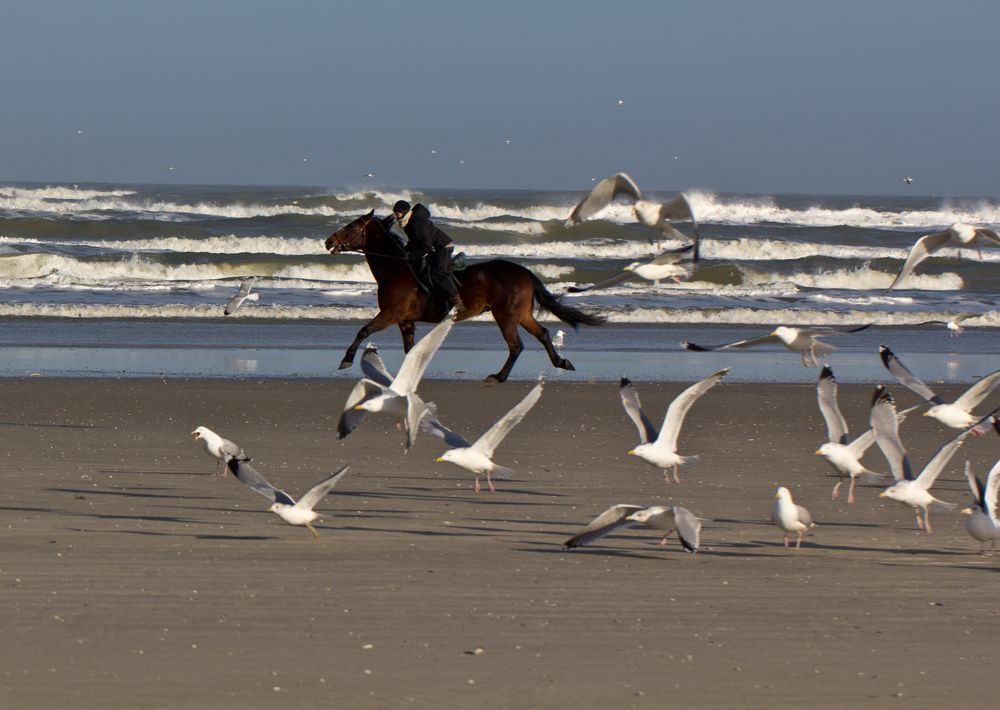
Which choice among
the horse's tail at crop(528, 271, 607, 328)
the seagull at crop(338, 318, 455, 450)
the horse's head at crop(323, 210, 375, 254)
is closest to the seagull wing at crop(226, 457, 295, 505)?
the seagull at crop(338, 318, 455, 450)

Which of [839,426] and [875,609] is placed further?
[839,426]

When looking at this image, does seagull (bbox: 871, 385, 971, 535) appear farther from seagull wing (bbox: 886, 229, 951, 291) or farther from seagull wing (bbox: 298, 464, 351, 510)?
seagull wing (bbox: 298, 464, 351, 510)

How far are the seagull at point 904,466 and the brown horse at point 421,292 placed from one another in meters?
7.23

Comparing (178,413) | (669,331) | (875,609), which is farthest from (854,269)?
(875,609)

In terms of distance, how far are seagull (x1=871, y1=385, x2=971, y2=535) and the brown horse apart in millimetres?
7226

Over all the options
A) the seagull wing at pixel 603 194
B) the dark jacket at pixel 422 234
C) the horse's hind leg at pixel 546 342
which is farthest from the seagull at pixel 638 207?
the horse's hind leg at pixel 546 342

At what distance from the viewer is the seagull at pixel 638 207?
8.04 metres

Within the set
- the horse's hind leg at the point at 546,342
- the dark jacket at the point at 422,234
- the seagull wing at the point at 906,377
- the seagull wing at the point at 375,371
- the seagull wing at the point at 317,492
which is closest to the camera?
the seagull wing at the point at 317,492

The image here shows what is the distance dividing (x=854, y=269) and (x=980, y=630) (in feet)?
95.7

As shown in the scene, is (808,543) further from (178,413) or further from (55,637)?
(178,413)

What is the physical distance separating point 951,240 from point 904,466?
153cm

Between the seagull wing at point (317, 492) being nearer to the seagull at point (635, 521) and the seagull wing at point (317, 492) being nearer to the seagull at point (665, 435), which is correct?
the seagull at point (635, 521)

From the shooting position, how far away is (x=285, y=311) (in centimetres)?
2239

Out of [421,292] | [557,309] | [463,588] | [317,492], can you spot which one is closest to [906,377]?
[463,588]
